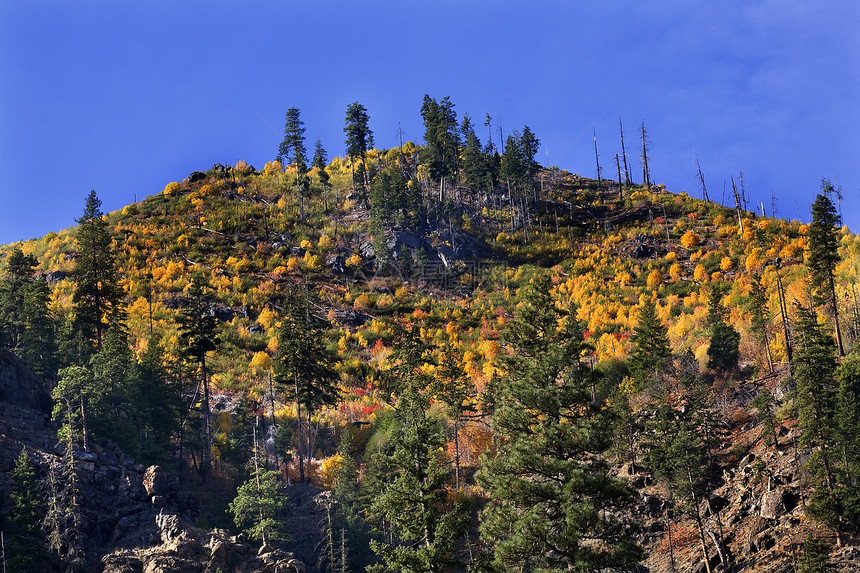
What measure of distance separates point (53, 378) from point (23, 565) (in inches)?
807

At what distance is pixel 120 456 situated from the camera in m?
42.9

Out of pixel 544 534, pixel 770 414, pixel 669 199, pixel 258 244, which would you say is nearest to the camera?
pixel 544 534

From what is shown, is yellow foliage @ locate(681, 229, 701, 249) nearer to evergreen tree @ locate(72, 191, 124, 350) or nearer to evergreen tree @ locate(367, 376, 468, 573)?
evergreen tree @ locate(72, 191, 124, 350)

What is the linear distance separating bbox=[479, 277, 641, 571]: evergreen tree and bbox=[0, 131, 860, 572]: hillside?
17.5 inches

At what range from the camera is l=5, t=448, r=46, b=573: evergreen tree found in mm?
32531

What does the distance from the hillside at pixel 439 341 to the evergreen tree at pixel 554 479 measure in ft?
1.46

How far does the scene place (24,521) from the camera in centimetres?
3409

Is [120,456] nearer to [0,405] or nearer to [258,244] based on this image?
[0,405]

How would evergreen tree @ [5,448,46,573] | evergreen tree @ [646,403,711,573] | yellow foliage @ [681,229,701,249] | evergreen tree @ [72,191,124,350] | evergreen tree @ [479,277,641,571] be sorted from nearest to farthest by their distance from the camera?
1. evergreen tree @ [479,277,641,571]
2. evergreen tree @ [5,448,46,573]
3. evergreen tree @ [646,403,711,573]
4. evergreen tree @ [72,191,124,350]
5. yellow foliage @ [681,229,701,249]

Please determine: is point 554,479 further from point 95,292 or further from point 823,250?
point 95,292

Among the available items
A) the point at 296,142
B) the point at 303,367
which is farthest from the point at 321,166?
the point at 303,367

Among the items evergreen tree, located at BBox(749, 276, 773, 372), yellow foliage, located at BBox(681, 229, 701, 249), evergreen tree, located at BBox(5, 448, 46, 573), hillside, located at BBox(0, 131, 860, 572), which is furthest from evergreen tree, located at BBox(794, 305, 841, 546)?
yellow foliage, located at BBox(681, 229, 701, 249)

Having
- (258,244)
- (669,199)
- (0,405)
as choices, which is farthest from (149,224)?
(669,199)

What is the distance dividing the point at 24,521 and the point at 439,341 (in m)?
41.3
